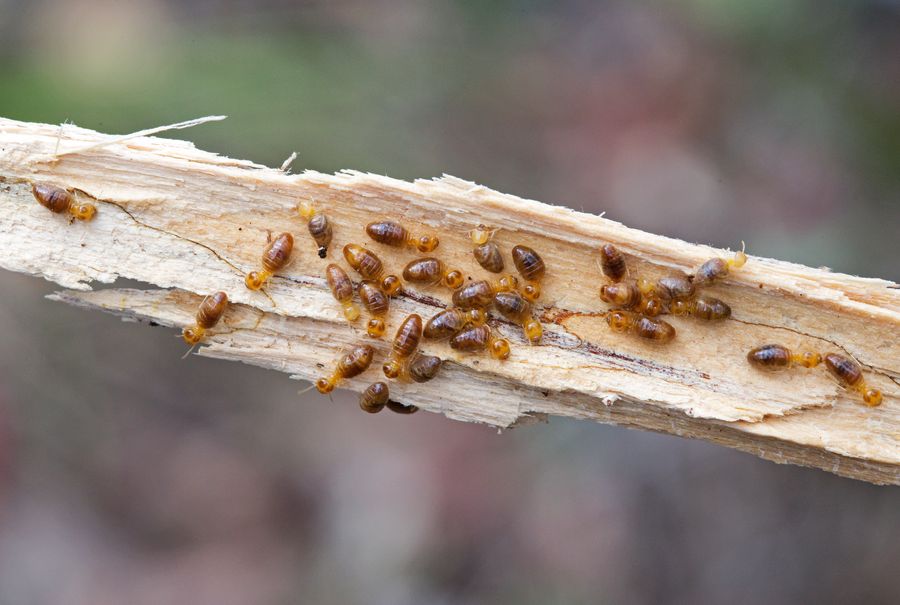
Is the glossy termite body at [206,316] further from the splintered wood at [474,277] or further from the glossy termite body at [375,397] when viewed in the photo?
the glossy termite body at [375,397]

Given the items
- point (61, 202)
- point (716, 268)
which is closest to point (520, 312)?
point (716, 268)

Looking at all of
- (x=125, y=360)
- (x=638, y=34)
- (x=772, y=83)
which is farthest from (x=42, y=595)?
(x=772, y=83)

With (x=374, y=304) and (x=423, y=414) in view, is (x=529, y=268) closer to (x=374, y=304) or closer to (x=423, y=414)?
(x=374, y=304)

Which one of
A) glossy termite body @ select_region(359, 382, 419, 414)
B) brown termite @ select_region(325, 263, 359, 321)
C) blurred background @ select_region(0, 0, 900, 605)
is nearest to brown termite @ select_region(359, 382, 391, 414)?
glossy termite body @ select_region(359, 382, 419, 414)

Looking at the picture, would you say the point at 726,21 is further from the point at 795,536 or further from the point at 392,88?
the point at 795,536

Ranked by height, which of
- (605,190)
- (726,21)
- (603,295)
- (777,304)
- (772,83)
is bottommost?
(603,295)

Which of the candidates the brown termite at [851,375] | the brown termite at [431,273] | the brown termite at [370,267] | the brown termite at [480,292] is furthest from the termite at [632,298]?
the brown termite at [370,267]
